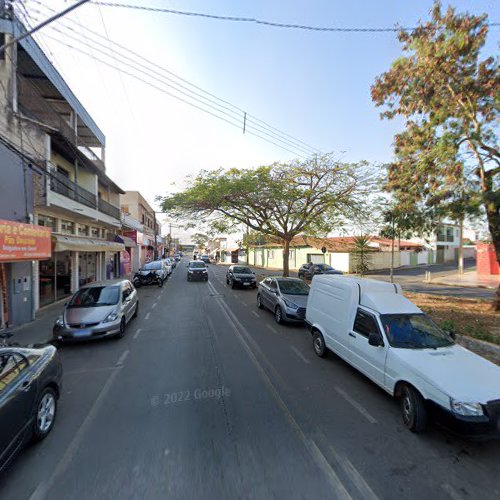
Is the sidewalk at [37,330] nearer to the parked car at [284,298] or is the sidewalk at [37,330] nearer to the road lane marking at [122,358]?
the road lane marking at [122,358]

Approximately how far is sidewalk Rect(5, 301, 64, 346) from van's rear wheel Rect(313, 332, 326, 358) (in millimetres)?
7251

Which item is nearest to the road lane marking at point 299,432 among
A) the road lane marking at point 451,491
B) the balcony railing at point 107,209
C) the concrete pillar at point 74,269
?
the road lane marking at point 451,491

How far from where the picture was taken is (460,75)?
25.9ft

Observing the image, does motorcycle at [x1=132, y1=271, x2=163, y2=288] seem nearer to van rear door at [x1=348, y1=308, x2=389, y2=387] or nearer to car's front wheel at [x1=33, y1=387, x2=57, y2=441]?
car's front wheel at [x1=33, y1=387, x2=57, y2=441]

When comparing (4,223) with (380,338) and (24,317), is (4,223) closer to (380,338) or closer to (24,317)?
(24,317)

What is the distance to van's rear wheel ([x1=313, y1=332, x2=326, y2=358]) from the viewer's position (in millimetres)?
6172

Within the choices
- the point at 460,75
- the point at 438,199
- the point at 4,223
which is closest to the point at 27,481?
the point at 4,223

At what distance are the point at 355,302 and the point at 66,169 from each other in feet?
54.2

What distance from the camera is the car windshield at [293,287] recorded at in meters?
9.80

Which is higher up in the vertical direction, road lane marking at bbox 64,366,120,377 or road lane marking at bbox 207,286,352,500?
road lane marking at bbox 207,286,352,500

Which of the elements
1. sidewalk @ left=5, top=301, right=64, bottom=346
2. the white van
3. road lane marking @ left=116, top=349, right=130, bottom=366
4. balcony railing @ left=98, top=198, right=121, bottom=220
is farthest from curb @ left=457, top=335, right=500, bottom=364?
balcony railing @ left=98, top=198, right=121, bottom=220

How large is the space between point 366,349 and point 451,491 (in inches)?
83.7

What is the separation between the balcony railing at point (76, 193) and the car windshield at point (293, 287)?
967 cm

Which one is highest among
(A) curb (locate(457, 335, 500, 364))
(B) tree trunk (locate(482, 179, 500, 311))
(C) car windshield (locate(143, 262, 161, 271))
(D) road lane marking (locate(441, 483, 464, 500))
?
(B) tree trunk (locate(482, 179, 500, 311))
